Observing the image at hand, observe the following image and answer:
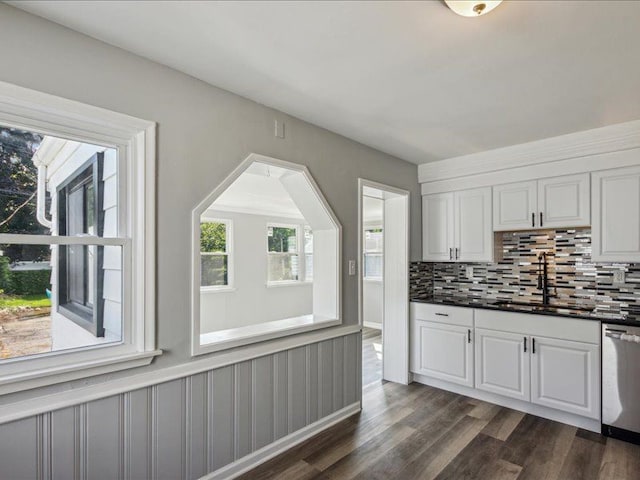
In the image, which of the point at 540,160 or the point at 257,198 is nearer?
the point at 540,160

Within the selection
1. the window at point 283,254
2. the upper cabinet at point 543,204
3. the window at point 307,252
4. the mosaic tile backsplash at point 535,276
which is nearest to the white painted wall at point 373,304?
the window at point 307,252

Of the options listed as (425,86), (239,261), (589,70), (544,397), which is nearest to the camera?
(589,70)

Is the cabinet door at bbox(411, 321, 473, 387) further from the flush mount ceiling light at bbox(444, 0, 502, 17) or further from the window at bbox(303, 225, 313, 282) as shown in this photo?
the window at bbox(303, 225, 313, 282)

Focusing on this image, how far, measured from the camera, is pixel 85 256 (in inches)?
71.2

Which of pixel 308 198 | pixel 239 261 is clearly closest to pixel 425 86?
pixel 308 198

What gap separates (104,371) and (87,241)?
0.62m

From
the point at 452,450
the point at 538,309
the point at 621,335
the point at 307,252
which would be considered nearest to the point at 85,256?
the point at 452,450

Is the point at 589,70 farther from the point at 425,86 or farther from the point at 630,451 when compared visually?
the point at 630,451

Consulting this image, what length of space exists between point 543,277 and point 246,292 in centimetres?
410

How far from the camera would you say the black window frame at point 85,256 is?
1.74 m

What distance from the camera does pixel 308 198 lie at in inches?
115

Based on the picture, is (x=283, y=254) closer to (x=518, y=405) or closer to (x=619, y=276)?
(x=518, y=405)

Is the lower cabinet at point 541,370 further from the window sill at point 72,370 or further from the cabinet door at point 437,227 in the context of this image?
the window sill at point 72,370

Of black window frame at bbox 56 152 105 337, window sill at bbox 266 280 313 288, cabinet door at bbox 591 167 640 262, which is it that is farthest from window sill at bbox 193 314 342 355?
window sill at bbox 266 280 313 288
